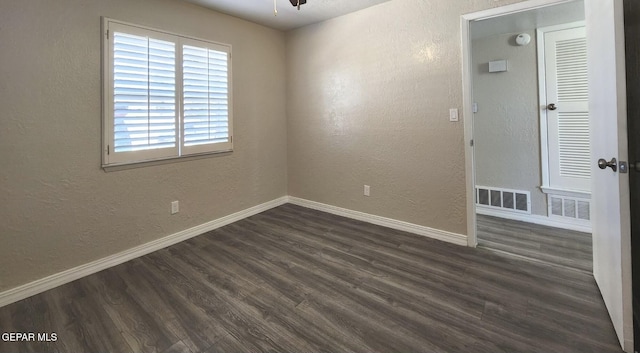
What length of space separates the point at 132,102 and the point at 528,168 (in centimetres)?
418

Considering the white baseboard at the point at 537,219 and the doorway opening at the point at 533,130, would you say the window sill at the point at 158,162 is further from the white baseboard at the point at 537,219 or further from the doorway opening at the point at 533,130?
the white baseboard at the point at 537,219

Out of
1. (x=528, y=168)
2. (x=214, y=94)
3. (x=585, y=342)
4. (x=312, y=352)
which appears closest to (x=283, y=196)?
(x=214, y=94)

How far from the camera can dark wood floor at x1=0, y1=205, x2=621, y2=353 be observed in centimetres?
157

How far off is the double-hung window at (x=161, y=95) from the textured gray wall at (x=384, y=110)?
3.61 feet

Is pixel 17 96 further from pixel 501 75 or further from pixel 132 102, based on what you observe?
pixel 501 75

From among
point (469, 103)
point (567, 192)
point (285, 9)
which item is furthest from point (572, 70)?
point (285, 9)

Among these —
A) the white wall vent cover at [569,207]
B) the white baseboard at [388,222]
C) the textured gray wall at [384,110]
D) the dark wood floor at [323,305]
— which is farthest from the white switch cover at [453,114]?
the white wall vent cover at [569,207]

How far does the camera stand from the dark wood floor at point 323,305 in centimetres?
157

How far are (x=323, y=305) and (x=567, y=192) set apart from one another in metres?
2.99

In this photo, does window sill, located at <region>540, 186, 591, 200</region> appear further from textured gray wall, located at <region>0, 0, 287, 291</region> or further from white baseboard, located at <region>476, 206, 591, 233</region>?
textured gray wall, located at <region>0, 0, 287, 291</region>

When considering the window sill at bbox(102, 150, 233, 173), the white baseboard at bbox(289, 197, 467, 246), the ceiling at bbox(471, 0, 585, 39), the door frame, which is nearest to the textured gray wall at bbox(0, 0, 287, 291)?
the window sill at bbox(102, 150, 233, 173)

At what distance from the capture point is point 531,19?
2.90m

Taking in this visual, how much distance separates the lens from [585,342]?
59.6 inches

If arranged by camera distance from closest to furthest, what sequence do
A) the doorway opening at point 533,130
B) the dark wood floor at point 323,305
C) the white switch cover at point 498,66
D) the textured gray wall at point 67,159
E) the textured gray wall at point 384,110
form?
the dark wood floor at point 323,305 → the textured gray wall at point 67,159 → the textured gray wall at point 384,110 → the doorway opening at point 533,130 → the white switch cover at point 498,66
